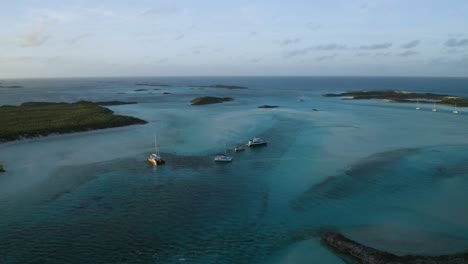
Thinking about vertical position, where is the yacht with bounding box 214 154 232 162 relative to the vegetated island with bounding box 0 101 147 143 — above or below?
below

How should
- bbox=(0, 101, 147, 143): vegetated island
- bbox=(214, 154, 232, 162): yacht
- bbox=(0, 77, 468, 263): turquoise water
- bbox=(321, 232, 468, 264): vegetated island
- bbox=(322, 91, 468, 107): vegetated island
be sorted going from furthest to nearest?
1. bbox=(322, 91, 468, 107): vegetated island
2. bbox=(0, 101, 147, 143): vegetated island
3. bbox=(214, 154, 232, 162): yacht
4. bbox=(0, 77, 468, 263): turquoise water
5. bbox=(321, 232, 468, 264): vegetated island

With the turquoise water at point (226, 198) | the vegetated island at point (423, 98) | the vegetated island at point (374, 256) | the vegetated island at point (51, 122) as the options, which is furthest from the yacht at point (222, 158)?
the vegetated island at point (423, 98)

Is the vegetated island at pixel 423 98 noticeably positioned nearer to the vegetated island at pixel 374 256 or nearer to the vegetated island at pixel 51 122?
the vegetated island at pixel 51 122

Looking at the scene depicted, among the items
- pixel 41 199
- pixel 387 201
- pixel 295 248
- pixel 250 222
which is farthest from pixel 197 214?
pixel 387 201

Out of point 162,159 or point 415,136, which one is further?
point 415,136

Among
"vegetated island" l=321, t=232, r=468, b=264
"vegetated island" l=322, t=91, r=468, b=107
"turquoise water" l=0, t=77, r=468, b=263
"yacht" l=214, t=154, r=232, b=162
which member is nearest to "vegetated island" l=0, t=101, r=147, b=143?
"turquoise water" l=0, t=77, r=468, b=263

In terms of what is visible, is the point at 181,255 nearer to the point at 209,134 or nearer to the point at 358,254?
the point at 358,254

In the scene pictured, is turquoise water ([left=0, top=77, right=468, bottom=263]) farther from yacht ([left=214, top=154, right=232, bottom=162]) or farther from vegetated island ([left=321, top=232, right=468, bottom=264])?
yacht ([left=214, top=154, right=232, bottom=162])
